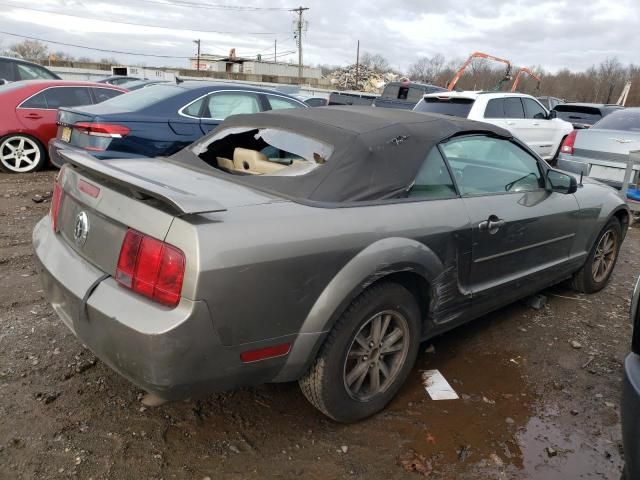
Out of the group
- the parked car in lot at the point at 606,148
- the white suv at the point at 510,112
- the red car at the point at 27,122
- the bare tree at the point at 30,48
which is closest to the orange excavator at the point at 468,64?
the white suv at the point at 510,112

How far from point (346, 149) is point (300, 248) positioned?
0.76m

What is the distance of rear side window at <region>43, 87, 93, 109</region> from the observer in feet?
25.7

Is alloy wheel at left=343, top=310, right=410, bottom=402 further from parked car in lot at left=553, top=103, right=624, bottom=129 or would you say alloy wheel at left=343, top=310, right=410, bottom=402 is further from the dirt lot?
parked car in lot at left=553, top=103, right=624, bottom=129

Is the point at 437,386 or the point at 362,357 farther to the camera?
the point at 437,386

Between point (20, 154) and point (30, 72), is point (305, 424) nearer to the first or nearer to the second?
point (20, 154)

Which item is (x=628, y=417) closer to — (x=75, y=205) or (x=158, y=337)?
(x=158, y=337)

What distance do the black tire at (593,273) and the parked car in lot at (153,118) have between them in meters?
4.65

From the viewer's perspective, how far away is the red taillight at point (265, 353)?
2098 millimetres

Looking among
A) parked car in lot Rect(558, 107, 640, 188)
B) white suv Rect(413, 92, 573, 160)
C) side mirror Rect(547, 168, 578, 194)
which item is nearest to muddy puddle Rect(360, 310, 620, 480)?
side mirror Rect(547, 168, 578, 194)

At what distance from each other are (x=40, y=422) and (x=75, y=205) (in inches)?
42.3

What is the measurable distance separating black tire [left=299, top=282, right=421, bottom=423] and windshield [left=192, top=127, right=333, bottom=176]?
78cm

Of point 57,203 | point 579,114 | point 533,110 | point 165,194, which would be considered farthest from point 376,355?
point 579,114

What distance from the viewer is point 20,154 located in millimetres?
7594

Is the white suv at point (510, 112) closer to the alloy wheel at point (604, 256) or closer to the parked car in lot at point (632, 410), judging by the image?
the alloy wheel at point (604, 256)
